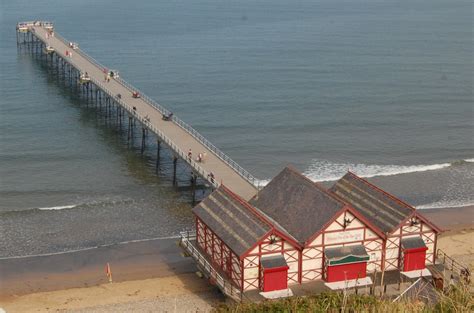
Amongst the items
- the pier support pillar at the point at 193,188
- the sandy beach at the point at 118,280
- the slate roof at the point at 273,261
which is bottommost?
the sandy beach at the point at 118,280

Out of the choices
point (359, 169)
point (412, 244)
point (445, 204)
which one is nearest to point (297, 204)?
point (412, 244)

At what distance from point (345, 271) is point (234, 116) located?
3979 centimetres

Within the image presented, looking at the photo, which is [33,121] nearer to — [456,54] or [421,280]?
[421,280]

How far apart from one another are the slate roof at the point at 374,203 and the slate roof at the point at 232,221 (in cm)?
631

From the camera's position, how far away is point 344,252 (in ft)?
123

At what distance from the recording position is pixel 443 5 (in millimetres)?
165875

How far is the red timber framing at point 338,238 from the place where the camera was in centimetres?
3725

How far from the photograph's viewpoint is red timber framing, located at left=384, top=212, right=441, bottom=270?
38.8 metres

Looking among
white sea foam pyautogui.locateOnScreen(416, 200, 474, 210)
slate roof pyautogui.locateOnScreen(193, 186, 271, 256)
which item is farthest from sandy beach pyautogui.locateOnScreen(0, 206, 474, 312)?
white sea foam pyautogui.locateOnScreen(416, 200, 474, 210)

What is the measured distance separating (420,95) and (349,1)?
3642 inches

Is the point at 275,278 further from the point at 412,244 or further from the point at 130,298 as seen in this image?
the point at 130,298

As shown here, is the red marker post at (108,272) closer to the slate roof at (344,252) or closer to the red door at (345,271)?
the red door at (345,271)

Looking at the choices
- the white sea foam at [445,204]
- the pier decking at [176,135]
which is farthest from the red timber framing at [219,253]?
the white sea foam at [445,204]

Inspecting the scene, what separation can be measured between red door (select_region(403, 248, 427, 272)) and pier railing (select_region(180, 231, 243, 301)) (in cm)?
876
